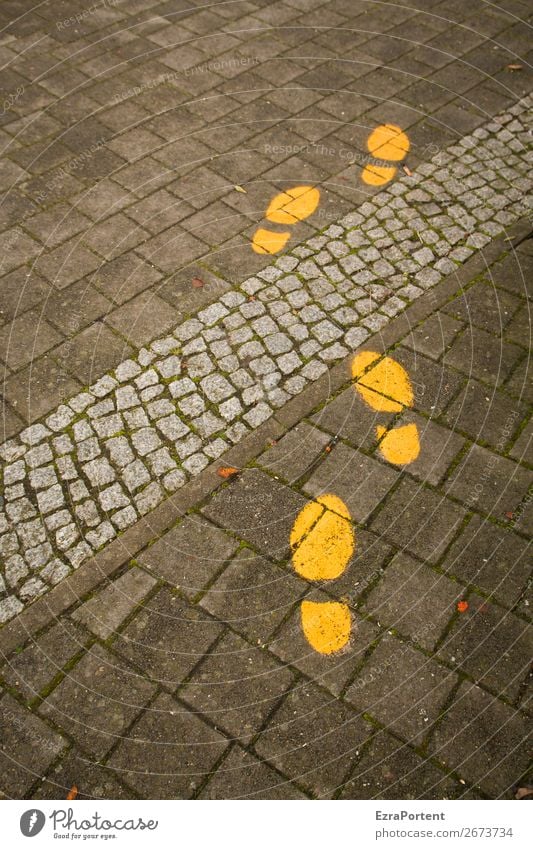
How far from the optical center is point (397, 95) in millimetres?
7355

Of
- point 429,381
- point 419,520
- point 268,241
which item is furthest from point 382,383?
point 268,241

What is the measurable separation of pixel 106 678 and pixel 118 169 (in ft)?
15.6

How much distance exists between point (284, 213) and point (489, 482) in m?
3.08

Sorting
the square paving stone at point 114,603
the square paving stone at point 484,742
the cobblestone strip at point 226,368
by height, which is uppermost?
the cobblestone strip at point 226,368

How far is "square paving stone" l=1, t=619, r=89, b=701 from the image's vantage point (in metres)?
3.77

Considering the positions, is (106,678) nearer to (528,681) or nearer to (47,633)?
(47,633)

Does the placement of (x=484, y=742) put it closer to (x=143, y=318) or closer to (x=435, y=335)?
(x=435, y=335)

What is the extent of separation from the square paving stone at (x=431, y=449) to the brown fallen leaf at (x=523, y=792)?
1773 mm

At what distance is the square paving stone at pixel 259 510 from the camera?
4.25 m

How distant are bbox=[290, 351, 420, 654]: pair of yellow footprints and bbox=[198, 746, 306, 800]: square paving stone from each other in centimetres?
68

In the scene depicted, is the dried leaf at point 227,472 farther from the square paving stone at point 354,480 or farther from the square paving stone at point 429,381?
the square paving stone at point 429,381

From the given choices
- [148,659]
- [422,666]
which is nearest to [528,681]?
[422,666]

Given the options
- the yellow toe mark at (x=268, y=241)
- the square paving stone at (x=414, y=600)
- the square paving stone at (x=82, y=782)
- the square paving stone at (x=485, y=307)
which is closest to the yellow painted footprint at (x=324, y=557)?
the square paving stone at (x=414, y=600)
